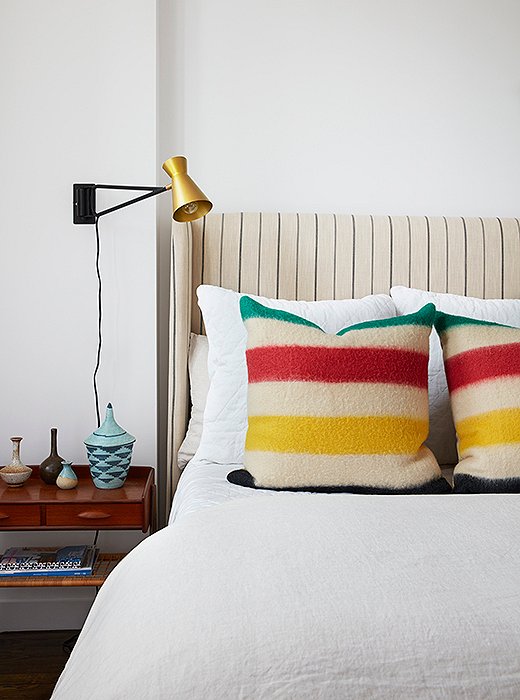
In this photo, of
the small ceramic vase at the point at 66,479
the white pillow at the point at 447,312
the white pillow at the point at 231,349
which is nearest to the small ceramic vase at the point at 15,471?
the small ceramic vase at the point at 66,479

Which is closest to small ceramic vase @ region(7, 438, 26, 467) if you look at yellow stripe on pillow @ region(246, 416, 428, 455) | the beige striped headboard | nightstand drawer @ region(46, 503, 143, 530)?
nightstand drawer @ region(46, 503, 143, 530)

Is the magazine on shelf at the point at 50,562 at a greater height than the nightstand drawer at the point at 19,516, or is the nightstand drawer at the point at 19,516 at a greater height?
the nightstand drawer at the point at 19,516

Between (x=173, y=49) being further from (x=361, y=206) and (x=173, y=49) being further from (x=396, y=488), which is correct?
(x=396, y=488)

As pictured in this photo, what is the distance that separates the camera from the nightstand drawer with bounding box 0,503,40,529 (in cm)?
216

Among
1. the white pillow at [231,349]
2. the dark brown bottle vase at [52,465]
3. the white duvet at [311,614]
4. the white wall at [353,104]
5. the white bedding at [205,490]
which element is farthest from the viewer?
the white wall at [353,104]

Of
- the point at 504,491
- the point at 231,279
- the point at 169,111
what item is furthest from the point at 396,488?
the point at 169,111

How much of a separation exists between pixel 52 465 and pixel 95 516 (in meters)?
0.25

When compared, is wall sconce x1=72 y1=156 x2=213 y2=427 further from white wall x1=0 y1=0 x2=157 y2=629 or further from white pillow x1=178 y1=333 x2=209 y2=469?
white pillow x1=178 y1=333 x2=209 y2=469

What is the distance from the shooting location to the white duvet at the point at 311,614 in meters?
0.93

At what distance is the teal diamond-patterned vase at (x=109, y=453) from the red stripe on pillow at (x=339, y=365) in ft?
1.99

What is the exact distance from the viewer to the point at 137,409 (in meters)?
2.52

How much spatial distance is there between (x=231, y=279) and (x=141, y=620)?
161cm

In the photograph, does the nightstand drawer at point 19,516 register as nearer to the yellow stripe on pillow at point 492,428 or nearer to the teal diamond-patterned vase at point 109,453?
the teal diamond-patterned vase at point 109,453

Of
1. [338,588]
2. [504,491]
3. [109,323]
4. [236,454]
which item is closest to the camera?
[338,588]
